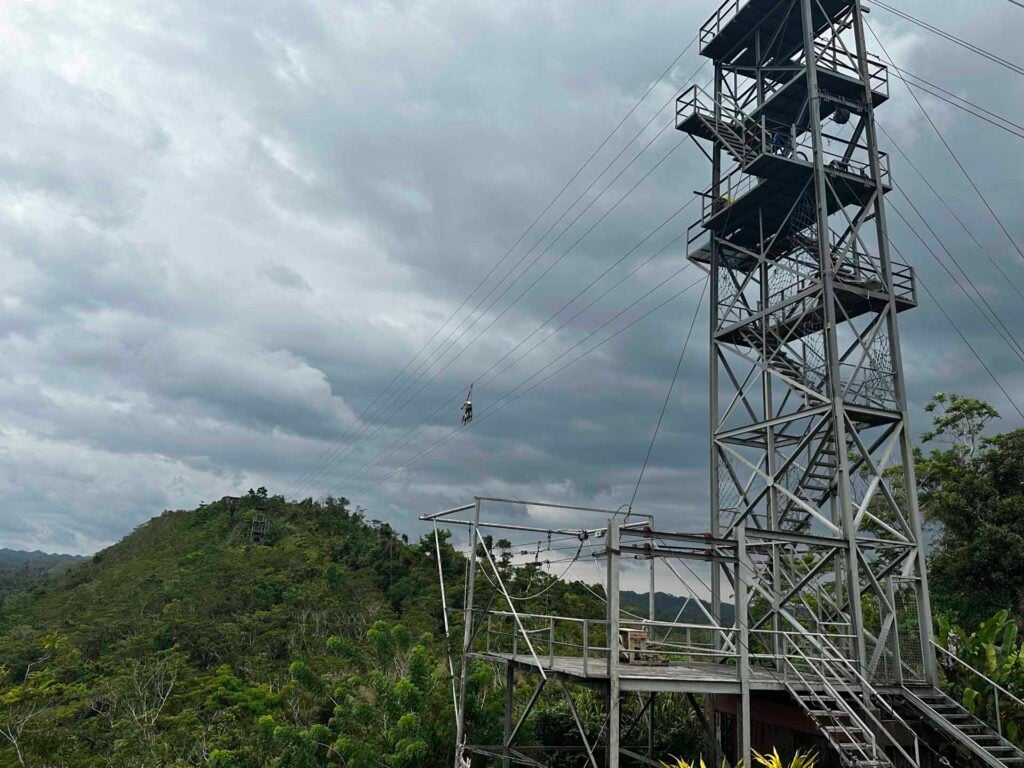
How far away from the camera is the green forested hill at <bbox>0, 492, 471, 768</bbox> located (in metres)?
23.1

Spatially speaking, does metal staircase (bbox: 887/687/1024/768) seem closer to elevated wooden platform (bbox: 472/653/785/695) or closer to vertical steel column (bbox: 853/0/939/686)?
vertical steel column (bbox: 853/0/939/686)

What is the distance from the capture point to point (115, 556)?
3211 inches

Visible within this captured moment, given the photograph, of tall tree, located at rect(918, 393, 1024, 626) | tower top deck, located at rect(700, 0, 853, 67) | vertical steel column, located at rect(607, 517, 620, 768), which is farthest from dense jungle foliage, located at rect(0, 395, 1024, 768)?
tower top deck, located at rect(700, 0, 853, 67)

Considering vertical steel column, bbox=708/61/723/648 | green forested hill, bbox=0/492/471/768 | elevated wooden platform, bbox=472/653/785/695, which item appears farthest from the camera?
green forested hill, bbox=0/492/471/768

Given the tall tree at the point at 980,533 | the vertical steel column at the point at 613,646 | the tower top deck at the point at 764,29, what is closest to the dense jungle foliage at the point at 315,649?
the tall tree at the point at 980,533

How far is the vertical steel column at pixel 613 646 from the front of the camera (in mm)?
11570

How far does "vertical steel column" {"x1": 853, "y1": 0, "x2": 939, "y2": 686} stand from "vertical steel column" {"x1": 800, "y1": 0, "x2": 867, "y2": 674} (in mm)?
1300

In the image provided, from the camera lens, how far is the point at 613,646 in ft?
38.7

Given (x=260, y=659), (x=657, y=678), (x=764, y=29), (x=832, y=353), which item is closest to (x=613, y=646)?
(x=657, y=678)

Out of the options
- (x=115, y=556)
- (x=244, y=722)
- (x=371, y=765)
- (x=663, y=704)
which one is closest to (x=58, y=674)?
(x=244, y=722)

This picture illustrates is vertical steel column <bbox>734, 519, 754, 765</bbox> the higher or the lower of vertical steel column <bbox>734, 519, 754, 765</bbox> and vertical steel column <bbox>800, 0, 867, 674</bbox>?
the lower

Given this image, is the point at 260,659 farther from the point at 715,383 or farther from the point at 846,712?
the point at 846,712

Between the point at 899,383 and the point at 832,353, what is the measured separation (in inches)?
84.2

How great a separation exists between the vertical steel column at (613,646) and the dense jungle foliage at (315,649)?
23.8ft
